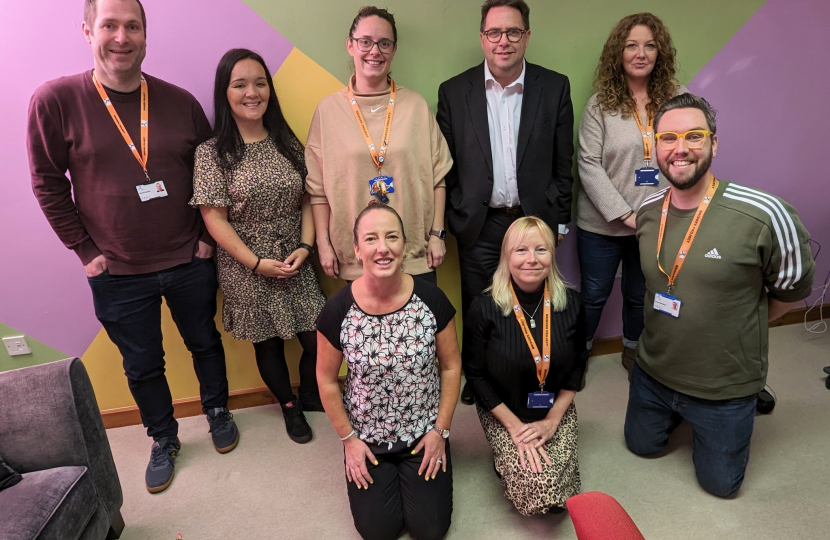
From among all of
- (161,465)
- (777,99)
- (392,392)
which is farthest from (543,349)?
(777,99)

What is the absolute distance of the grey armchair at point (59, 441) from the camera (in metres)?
1.67

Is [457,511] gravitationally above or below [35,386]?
below

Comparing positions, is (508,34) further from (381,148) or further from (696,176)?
(696,176)

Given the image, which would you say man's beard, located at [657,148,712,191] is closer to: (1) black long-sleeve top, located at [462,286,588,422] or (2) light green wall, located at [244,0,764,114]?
(1) black long-sleeve top, located at [462,286,588,422]

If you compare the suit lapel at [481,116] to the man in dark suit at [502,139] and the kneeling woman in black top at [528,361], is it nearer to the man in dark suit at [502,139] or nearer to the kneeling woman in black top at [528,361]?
the man in dark suit at [502,139]

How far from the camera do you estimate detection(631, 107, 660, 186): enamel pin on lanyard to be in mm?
2477

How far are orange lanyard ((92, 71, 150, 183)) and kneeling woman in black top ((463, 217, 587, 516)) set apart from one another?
1.52 metres

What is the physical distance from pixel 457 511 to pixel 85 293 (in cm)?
214

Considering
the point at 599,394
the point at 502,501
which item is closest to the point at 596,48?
the point at 599,394

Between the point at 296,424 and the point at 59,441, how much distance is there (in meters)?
1.06

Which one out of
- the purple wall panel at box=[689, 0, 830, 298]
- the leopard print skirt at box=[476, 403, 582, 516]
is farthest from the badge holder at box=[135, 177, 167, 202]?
the purple wall panel at box=[689, 0, 830, 298]

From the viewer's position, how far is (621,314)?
10.5 feet

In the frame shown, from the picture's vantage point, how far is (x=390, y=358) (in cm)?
182

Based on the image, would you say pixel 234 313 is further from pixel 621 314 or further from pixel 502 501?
pixel 621 314
